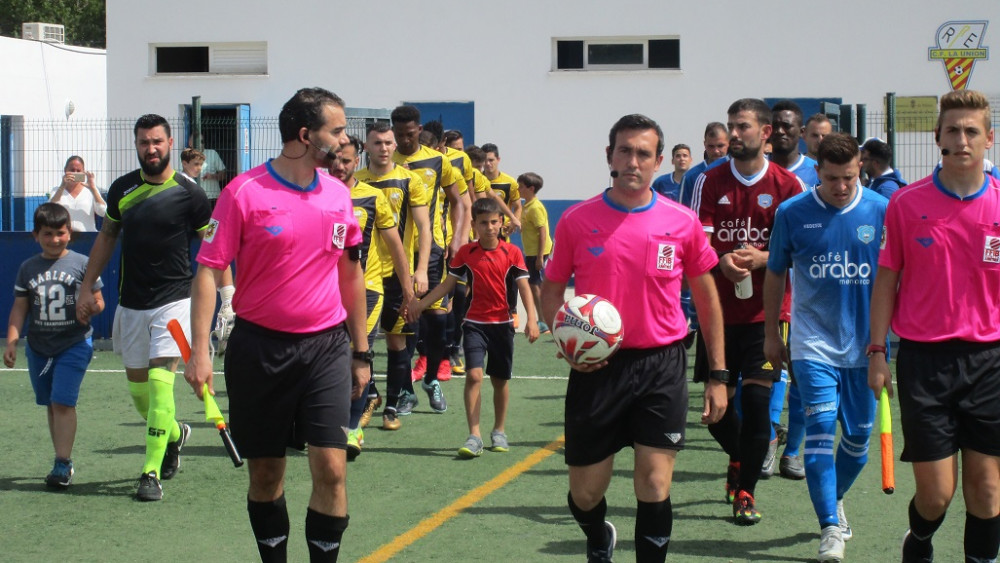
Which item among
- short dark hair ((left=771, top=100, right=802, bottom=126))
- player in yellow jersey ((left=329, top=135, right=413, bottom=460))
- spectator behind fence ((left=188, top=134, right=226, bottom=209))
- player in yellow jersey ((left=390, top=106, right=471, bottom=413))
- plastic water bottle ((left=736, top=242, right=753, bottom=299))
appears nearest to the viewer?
plastic water bottle ((left=736, top=242, right=753, bottom=299))

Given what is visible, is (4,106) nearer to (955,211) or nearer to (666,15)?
(666,15)

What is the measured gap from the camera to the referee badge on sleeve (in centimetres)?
559

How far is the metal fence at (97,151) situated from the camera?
59.9 feet

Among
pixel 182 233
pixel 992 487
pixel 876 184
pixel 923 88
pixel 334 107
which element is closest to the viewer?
pixel 992 487

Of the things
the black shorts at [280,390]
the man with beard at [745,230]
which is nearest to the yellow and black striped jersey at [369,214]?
the man with beard at [745,230]

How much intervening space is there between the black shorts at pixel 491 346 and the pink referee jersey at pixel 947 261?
394 cm

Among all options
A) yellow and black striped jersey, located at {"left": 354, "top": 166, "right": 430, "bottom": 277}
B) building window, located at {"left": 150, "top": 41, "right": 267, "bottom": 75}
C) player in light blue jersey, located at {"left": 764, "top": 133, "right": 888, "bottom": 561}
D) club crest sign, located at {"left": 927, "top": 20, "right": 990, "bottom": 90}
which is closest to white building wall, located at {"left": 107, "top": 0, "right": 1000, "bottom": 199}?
club crest sign, located at {"left": 927, "top": 20, "right": 990, "bottom": 90}

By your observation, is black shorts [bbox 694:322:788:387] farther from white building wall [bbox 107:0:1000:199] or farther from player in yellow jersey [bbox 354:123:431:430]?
white building wall [bbox 107:0:1000:199]

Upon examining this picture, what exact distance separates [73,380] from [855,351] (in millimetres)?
4796

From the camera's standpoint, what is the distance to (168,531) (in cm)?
689

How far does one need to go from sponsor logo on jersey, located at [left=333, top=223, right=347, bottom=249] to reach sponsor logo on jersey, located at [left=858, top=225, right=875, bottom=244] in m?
2.53

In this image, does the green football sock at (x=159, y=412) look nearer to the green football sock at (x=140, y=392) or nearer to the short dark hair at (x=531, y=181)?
the green football sock at (x=140, y=392)

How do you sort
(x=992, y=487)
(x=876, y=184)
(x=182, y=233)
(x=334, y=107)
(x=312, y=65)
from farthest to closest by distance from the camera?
1. (x=312, y=65)
2. (x=876, y=184)
3. (x=182, y=233)
4. (x=334, y=107)
5. (x=992, y=487)

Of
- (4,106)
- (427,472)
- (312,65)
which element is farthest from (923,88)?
(4,106)
